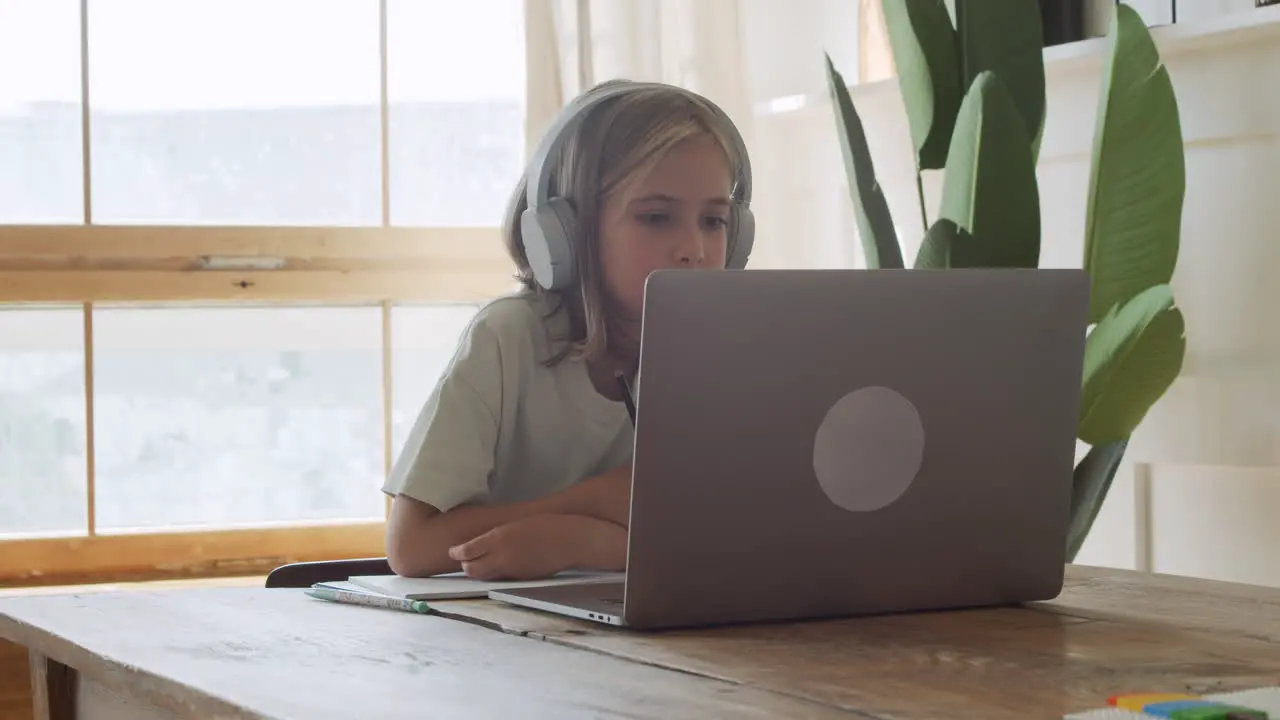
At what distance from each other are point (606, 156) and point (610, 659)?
0.89m

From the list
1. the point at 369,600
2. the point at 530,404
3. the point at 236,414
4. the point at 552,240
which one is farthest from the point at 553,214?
the point at 236,414

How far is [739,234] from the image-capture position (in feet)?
6.03

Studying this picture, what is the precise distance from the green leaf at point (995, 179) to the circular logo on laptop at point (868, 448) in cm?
99

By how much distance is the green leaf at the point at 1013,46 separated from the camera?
2.17 metres

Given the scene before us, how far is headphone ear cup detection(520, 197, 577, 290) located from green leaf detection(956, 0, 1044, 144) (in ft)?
2.49

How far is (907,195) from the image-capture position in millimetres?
2621

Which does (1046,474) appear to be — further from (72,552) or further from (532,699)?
(72,552)

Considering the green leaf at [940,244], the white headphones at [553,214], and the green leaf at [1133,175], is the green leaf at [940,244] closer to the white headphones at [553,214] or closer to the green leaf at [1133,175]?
the green leaf at [1133,175]

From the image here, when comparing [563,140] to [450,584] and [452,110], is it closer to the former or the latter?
[450,584]

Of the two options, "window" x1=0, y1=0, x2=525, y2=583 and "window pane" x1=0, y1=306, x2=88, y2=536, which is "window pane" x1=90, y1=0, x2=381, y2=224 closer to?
"window" x1=0, y1=0, x2=525, y2=583

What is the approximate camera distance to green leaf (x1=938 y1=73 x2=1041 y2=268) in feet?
6.63

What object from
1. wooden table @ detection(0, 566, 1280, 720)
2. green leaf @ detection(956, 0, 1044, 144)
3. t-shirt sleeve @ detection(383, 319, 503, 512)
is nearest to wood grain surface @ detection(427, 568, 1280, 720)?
wooden table @ detection(0, 566, 1280, 720)

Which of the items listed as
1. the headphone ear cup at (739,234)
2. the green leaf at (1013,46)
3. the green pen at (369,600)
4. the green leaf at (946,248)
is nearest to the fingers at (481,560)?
the green pen at (369,600)

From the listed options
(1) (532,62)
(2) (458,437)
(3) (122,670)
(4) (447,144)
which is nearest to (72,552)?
(4) (447,144)
